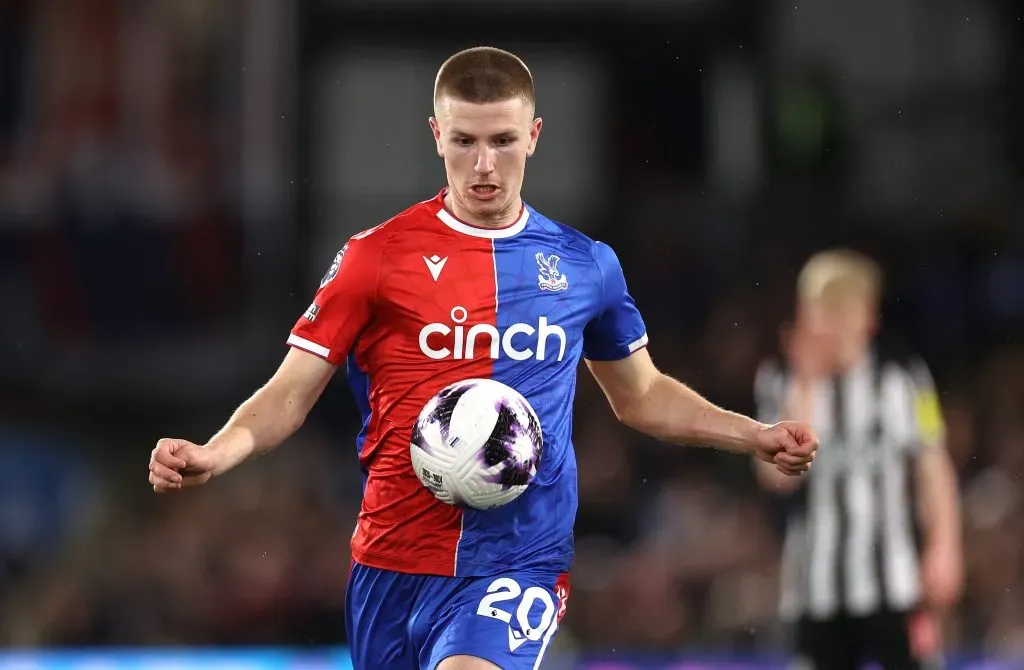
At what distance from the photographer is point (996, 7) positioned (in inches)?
504

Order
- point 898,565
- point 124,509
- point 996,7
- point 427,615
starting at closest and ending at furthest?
point 427,615 → point 898,565 → point 124,509 → point 996,7

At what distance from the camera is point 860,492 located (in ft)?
23.0

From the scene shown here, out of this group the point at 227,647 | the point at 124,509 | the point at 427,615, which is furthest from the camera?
the point at 124,509

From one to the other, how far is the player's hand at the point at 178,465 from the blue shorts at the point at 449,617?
65 cm

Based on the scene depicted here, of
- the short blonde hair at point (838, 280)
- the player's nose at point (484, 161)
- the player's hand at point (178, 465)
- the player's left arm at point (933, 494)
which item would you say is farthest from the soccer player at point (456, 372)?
the player's left arm at point (933, 494)

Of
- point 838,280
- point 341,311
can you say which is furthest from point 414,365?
point 838,280

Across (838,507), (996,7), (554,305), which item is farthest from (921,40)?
(554,305)

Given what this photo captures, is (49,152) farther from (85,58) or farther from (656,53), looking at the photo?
(656,53)

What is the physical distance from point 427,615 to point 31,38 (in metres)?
10.4

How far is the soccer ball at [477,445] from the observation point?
3.90 metres

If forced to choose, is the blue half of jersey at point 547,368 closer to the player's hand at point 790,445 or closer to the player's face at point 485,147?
the player's face at point 485,147

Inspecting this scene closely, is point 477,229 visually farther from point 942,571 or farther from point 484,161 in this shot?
point 942,571

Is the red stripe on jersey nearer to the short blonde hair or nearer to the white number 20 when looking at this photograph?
the white number 20

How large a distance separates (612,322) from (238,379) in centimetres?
822
